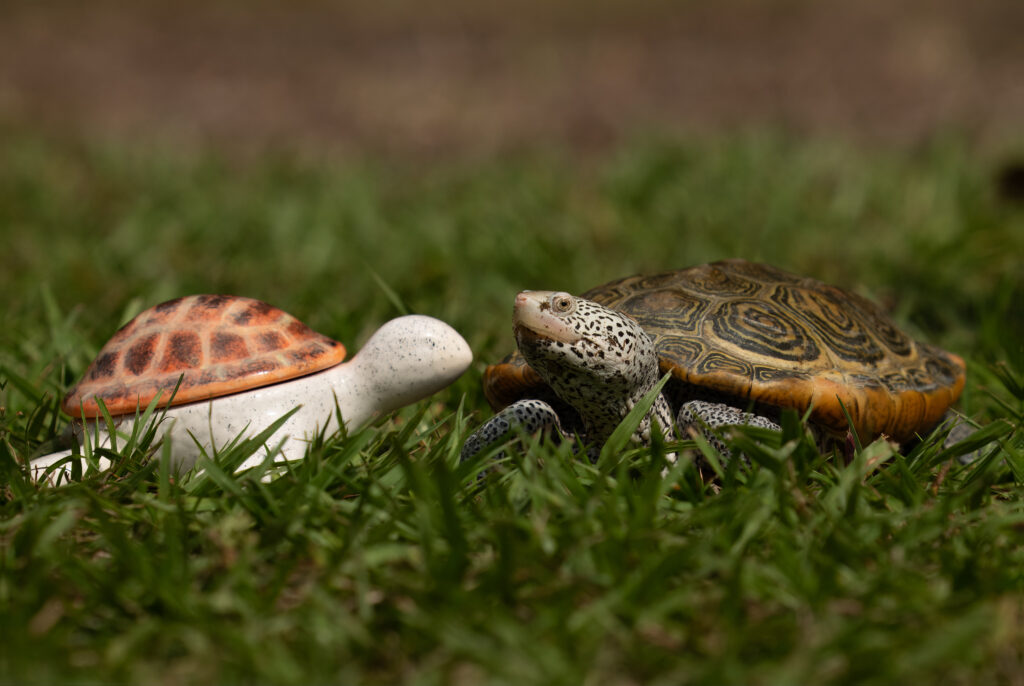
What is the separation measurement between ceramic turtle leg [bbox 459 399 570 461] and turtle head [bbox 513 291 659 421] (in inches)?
4.2

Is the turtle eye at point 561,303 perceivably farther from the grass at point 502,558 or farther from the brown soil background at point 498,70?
the brown soil background at point 498,70

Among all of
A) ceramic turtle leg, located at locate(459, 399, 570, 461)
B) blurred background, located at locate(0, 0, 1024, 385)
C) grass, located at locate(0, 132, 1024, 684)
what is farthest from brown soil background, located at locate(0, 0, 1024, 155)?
ceramic turtle leg, located at locate(459, 399, 570, 461)

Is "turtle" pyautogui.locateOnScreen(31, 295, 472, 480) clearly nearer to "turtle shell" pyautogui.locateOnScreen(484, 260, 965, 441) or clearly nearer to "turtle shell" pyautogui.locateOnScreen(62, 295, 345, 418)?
"turtle shell" pyautogui.locateOnScreen(62, 295, 345, 418)

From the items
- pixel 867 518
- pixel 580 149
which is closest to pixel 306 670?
pixel 867 518

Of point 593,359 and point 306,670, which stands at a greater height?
point 593,359

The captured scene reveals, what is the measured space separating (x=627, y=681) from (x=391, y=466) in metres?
0.96

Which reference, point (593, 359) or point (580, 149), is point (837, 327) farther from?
point (580, 149)

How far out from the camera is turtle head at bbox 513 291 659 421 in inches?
90.5

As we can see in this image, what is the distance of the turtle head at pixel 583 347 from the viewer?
230 cm

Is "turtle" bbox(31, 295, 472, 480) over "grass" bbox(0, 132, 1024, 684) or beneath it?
over

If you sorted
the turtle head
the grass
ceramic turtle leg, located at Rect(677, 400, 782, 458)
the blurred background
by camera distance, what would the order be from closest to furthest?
1. the grass
2. the turtle head
3. ceramic turtle leg, located at Rect(677, 400, 782, 458)
4. the blurred background

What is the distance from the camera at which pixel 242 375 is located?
237 cm

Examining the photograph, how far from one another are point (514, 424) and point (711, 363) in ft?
2.09

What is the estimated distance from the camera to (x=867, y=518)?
6.55 feet
